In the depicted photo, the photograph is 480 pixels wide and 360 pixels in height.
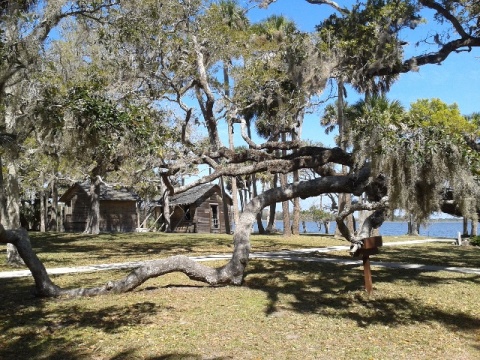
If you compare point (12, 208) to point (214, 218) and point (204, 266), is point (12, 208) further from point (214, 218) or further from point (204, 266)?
point (214, 218)

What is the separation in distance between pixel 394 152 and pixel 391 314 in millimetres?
2739

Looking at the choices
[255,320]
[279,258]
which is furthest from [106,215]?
A: [255,320]

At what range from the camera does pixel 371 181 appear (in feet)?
28.6

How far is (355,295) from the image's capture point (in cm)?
888

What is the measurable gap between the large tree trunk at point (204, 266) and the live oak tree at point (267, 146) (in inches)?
0.7

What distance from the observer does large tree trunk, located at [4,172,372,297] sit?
7887 millimetres

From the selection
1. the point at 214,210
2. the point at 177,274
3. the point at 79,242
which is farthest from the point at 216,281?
the point at 214,210

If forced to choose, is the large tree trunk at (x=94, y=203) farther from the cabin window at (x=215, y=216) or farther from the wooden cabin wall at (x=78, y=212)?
the cabin window at (x=215, y=216)

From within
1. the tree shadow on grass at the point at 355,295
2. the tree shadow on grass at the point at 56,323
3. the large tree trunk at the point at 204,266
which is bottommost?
the tree shadow on grass at the point at 355,295

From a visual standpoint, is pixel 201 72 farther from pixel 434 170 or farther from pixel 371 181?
pixel 434 170

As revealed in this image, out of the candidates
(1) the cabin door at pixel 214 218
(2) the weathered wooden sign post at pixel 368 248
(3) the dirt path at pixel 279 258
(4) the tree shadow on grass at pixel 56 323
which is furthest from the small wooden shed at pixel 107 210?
(2) the weathered wooden sign post at pixel 368 248

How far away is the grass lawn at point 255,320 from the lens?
5.79 meters

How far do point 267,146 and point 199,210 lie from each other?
27594mm

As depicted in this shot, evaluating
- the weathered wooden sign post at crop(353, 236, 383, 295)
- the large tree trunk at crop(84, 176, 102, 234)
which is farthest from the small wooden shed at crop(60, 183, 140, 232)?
the weathered wooden sign post at crop(353, 236, 383, 295)
